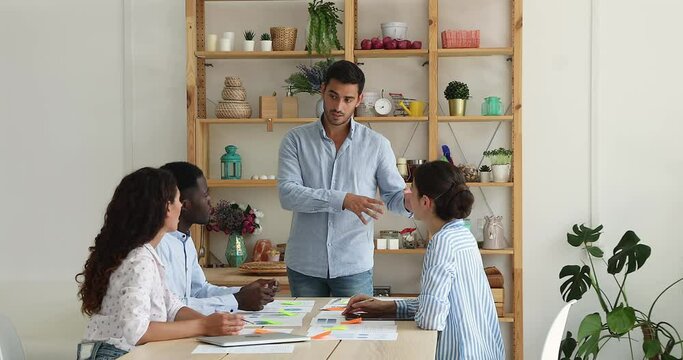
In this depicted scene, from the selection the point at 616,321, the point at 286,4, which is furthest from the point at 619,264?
the point at 286,4

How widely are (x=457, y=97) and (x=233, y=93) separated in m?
1.23

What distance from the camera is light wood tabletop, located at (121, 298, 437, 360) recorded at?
254 cm

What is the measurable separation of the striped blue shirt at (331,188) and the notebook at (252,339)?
125 cm

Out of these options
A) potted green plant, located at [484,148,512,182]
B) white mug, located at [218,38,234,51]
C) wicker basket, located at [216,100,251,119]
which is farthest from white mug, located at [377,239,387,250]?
white mug, located at [218,38,234,51]

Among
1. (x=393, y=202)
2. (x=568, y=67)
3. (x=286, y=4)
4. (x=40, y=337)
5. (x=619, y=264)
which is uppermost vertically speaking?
(x=286, y=4)

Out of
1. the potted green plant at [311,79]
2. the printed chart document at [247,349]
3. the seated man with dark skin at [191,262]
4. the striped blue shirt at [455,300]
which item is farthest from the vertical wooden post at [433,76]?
the printed chart document at [247,349]

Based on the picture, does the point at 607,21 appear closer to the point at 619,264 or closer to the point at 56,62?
the point at 619,264

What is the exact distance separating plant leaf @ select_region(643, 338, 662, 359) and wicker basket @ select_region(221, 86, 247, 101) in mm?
2533

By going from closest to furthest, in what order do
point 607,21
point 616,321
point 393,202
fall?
point 393,202 → point 616,321 → point 607,21

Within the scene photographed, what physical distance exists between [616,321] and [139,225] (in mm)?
3102

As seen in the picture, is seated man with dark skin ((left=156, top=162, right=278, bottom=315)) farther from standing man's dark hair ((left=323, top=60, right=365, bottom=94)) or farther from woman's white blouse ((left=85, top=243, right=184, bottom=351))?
standing man's dark hair ((left=323, top=60, right=365, bottom=94))

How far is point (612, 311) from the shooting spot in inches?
205

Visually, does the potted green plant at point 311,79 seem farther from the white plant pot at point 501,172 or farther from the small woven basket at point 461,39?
the white plant pot at point 501,172

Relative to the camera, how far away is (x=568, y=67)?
5.66 meters
